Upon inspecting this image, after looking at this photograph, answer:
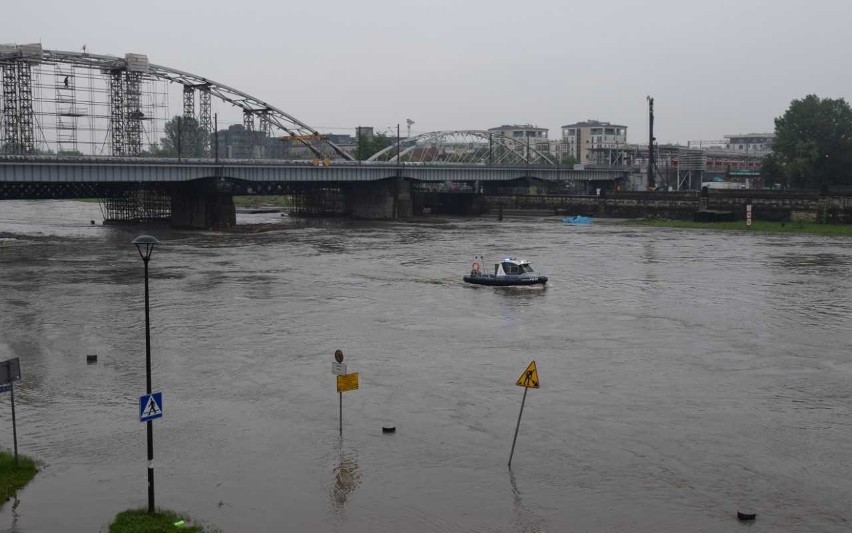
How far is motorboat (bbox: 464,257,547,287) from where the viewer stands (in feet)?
174

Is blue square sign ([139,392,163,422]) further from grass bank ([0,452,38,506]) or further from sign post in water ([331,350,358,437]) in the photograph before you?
sign post in water ([331,350,358,437])

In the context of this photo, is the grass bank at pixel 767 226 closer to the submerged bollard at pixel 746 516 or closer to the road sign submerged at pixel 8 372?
the submerged bollard at pixel 746 516

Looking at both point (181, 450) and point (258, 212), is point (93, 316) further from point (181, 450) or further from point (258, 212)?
point (258, 212)

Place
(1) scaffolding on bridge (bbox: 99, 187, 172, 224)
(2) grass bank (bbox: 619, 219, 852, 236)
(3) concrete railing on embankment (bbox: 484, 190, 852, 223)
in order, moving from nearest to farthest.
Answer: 1. (2) grass bank (bbox: 619, 219, 852, 236)
2. (3) concrete railing on embankment (bbox: 484, 190, 852, 223)
3. (1) scaffolding on bridge (bbox: 99, 187, 172, 224)

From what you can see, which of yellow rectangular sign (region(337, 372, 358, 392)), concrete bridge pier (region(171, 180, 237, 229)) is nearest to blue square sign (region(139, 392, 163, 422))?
yellow rectangular sign (region(337, 372, 358, 392))

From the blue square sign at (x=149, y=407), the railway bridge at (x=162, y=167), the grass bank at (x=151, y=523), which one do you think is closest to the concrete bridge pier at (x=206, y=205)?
the railway bridge at (x=162, y=167)

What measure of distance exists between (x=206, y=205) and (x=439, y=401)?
80.7m

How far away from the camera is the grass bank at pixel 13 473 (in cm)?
1955

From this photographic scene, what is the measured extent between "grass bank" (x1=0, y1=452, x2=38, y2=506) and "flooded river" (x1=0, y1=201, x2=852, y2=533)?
331mm

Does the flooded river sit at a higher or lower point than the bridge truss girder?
lower

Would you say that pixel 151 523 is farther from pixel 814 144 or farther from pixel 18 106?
pixel 814 144

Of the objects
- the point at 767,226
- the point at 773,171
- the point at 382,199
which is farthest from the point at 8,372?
the point at 773,171

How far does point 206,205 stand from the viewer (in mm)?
103438

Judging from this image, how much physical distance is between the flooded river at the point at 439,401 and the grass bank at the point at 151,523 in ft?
1.84
